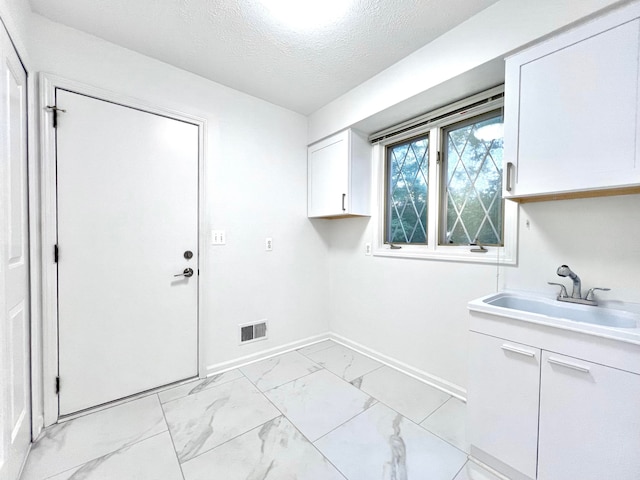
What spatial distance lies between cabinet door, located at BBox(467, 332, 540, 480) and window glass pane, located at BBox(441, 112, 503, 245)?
85cm

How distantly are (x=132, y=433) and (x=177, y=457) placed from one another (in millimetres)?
404

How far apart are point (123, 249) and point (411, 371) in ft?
8.13

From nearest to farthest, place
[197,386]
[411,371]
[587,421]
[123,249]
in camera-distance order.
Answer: [587,421], [123,249], [197,386], [411,371]

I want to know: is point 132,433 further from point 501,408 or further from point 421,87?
point 421,87

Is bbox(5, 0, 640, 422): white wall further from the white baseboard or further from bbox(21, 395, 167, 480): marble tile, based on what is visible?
bbox(21, 395, 167, 480): marble tile

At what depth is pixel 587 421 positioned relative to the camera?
107cm

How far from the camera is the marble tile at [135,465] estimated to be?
4.30 feet

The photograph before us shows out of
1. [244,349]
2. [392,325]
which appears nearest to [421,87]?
[392,325]

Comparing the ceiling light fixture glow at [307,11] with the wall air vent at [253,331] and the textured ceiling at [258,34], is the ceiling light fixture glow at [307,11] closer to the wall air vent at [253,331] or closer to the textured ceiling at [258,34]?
the textured ceiling at [258,34]

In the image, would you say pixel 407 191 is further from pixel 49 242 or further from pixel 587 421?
pixel 49 242

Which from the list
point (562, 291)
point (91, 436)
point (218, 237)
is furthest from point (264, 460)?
point (562, 291)

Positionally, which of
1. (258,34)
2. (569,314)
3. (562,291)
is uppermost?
(258,34)

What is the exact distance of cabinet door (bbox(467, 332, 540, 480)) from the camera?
4.00 ft

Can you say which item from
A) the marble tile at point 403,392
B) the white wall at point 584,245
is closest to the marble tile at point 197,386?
the marble tile at point 403,392
